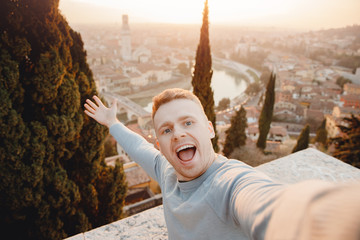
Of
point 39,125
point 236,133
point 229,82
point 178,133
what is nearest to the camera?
point 178,133

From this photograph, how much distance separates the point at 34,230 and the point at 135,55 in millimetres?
40754

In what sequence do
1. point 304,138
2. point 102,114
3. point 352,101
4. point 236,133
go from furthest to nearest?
point 352,101
point 236,133
point 304,138
point 102,114

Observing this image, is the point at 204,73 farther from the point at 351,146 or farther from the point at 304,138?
the point at 304,138

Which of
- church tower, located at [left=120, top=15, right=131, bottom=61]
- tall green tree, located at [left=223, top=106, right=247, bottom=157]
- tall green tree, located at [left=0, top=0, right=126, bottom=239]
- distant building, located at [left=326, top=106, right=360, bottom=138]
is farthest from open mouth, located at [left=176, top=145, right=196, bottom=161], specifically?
church tower, located at [left=120, top=15, right=131, bottom=61]

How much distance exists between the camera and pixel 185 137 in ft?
2.16

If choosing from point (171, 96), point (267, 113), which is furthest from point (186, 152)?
Result: point (267, 113)

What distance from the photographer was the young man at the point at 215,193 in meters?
0.25

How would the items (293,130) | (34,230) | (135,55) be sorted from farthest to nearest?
1. (135,55)
2. (293,130)
3. (34,230)

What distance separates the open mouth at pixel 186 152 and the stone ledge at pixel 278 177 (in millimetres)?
635

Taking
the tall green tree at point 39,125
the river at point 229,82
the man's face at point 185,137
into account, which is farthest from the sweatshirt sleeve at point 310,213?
the river at point 229,82

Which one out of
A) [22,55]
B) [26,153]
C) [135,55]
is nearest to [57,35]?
[22,55]

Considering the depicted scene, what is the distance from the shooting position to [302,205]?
25cm

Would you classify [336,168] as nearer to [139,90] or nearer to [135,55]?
[139,90]

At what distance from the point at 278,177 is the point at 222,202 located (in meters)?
1.18
